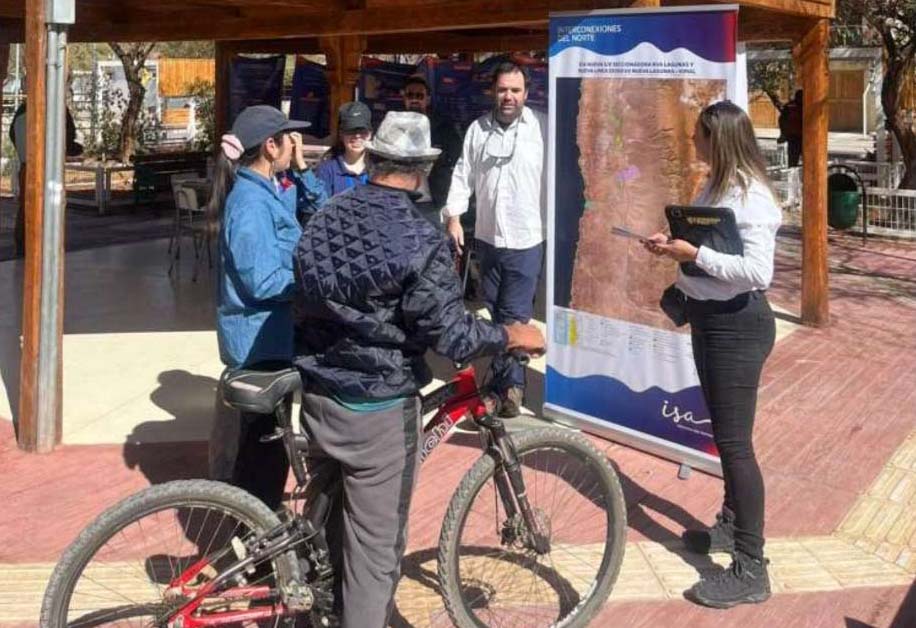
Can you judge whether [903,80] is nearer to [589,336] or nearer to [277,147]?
[589,336]

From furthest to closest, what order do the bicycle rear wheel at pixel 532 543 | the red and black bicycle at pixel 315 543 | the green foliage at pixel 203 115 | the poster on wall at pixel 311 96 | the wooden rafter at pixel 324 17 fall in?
the green foliage at pixel 203 115 → the poster on wall at pixel 311 96 → the wooden rafter at pixel 324 17 → the bicycle rear wheel at pixel 532 543 → the red and black bicycle at pixel 315 543

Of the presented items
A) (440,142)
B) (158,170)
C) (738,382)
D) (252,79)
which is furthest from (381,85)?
(738,382)

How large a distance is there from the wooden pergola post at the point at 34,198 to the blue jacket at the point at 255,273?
75.8 inches

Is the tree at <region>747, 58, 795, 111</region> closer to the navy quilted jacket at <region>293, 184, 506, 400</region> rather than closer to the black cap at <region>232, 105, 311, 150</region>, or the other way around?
the black cap at <region>232, 105, 311, 150</region>

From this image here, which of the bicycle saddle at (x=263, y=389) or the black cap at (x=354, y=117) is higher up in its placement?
the black cap at (x=354, y=117)

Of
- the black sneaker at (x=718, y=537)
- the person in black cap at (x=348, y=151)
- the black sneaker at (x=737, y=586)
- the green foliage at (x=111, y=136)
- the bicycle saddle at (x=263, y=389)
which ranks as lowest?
the black sneaker at (x=737, y=586)

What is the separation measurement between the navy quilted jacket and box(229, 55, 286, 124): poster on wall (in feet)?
33.1

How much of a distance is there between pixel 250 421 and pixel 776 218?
197 centimetres

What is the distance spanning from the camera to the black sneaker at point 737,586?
399 cm

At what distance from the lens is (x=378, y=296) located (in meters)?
3.04

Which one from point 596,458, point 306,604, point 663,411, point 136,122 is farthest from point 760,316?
point 136,122

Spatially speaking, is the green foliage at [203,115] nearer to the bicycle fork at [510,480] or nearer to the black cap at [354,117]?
the black cap at [354,117]

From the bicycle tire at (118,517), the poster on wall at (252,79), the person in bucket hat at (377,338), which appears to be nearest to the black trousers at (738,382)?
the person in bucket hat at (377,338)

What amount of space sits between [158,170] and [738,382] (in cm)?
1389
